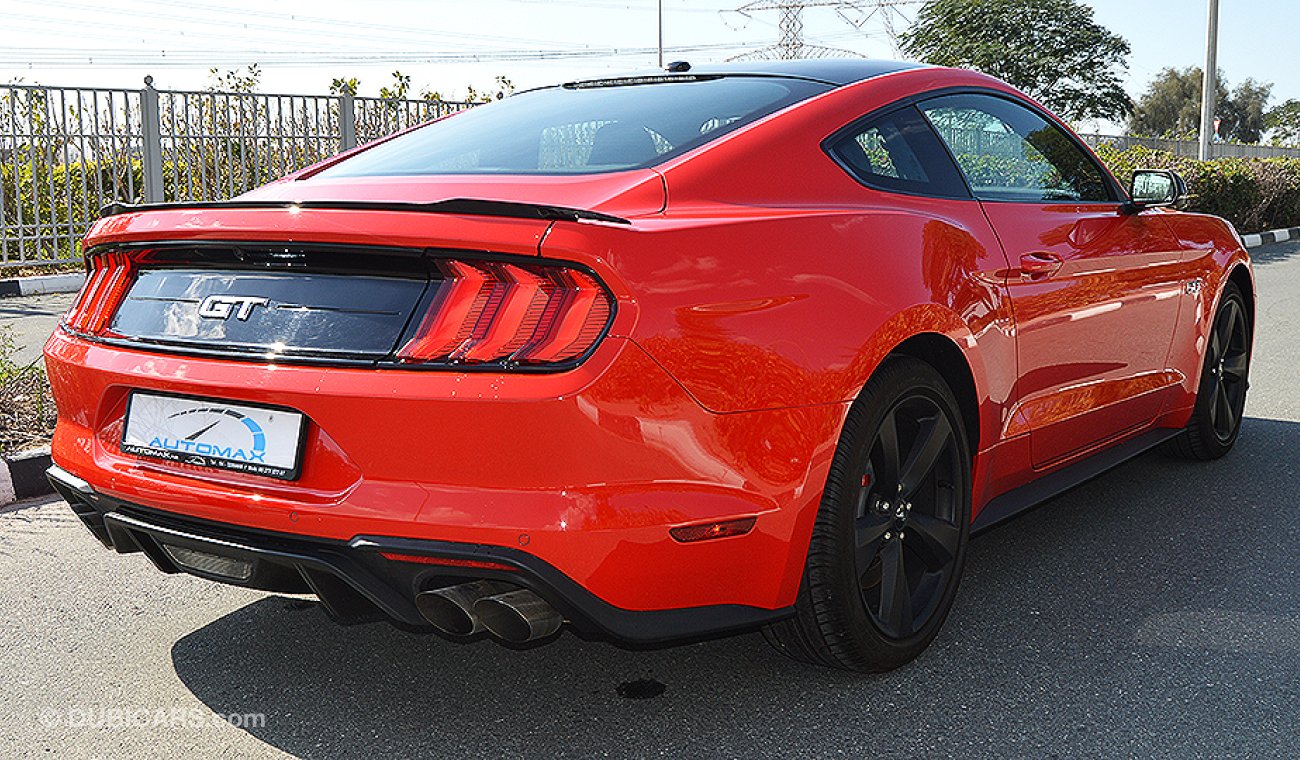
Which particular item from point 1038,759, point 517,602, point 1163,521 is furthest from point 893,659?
point 1163,521

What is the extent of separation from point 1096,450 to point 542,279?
2.39 m

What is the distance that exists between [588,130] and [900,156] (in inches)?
31.0

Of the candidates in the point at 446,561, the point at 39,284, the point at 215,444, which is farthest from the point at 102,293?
the point at 39,284

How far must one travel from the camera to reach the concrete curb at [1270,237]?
1805 cm

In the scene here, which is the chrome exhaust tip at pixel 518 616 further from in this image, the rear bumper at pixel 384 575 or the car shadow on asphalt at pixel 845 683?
the car shadow on asphalt at pixel 845 683

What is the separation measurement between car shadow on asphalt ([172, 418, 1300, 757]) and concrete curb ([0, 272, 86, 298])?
9.12m

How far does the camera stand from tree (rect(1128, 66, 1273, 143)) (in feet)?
323

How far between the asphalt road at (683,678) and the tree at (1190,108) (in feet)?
323

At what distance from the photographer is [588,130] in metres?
3.26

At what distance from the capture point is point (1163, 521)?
440 cm

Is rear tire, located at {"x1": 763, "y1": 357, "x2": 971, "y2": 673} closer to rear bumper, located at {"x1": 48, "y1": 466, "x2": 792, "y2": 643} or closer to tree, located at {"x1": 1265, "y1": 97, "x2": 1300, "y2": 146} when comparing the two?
rear bumper, located at {"x1": 48, "y1": 466, "x2": 792, "y2": 643}

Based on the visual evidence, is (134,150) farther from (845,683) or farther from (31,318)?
(845,683)

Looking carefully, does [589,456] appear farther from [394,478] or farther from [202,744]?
[202,744]

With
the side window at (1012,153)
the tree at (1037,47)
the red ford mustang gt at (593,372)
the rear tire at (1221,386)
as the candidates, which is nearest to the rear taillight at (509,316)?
the red ford mustang gt at (593,372)
